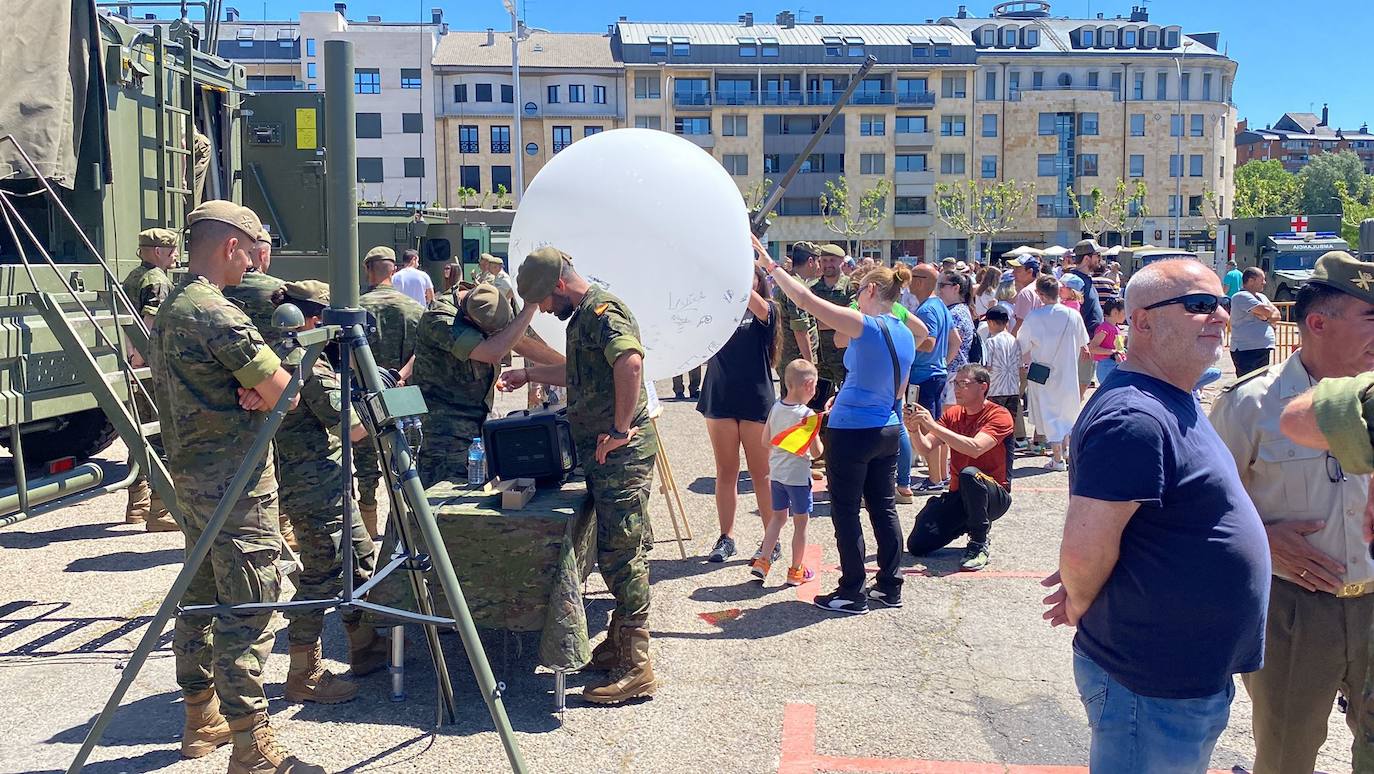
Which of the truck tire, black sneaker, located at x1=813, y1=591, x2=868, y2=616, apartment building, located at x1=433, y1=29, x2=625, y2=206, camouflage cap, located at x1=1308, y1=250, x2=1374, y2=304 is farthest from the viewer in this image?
apartment building, located at x1=433, y1=29, x2=625, y2=206

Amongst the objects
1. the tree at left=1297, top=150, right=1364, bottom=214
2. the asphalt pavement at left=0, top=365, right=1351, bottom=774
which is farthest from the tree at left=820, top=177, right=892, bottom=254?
the asphalt pavement at left=0, top=365, right=1351, bottom=774

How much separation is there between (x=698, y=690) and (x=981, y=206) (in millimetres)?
61746

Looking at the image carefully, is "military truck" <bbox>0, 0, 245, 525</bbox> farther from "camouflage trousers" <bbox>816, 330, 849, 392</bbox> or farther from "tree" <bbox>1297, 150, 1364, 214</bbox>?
"tree" <bbox>1297, 150, 1364, 214</bbox>

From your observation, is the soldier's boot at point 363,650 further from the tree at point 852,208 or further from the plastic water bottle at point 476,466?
the tree at point 852,208

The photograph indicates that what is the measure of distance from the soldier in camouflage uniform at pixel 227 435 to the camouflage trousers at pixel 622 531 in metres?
1.35

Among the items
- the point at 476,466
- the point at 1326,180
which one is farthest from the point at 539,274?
the point at 1326,180

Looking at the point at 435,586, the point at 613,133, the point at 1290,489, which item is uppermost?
the point at 613,133

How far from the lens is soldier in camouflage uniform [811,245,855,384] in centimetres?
823

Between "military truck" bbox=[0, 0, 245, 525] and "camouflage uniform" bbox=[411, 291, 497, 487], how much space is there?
158 centimetres

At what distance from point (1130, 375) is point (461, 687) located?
10.3 feet

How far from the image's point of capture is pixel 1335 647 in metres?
3.13

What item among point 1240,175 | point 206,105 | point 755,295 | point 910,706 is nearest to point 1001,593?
point 910,706

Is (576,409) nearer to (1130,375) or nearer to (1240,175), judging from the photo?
(1130,375)

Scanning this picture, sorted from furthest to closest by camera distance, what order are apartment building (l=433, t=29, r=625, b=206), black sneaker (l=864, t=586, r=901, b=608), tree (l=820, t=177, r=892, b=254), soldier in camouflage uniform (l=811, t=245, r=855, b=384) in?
1. tree (l=820, t=177, r=892, b=254)
2. apartment building (l=433, t=29, r=625, b=206)
3. soldier in camouflage uniform (l=811, t=245, r=855, b=384)
4. black sneaker (l=864, t=586, r=901, b=608)
